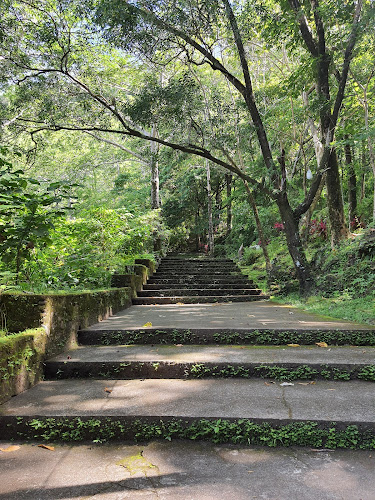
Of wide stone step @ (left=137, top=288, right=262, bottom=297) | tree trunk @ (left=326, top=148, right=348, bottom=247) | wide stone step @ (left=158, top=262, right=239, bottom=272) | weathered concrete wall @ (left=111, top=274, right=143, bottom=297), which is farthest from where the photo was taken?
wide stone step @ (left=158, top=262, right=239, bottom=272)

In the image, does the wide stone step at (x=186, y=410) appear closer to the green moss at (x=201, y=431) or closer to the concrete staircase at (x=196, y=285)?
the green moss at (x=201, y=431)

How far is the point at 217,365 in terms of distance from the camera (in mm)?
2770

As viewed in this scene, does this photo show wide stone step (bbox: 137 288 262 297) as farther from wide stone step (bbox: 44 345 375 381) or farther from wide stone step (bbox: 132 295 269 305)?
wide stone step (bbox: 44 345 375 381)

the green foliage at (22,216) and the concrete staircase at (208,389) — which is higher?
the green foliage at (22,216)

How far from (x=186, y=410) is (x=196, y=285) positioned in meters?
7.16

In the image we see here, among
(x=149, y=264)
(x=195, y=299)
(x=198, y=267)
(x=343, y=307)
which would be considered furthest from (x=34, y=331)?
(x=198, y=267)

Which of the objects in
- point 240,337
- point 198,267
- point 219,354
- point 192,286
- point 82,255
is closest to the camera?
point 219,354

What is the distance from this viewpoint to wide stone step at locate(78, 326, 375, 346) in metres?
3.54

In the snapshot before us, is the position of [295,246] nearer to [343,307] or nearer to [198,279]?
[343,307]

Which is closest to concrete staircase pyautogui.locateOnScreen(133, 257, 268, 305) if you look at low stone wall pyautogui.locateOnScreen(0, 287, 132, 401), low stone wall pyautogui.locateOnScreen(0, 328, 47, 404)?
low stone wall pyautogui.locateOnScreen(0, 287, 132, 401)

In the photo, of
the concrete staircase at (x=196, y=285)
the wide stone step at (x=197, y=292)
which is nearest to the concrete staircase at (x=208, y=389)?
the concrete staircase at (x=196, y=285)

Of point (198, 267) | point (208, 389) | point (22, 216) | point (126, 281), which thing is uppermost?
point (22, 216)

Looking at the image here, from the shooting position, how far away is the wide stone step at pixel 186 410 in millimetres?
2018

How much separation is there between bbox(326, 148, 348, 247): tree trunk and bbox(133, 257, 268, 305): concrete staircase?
7.59ft
